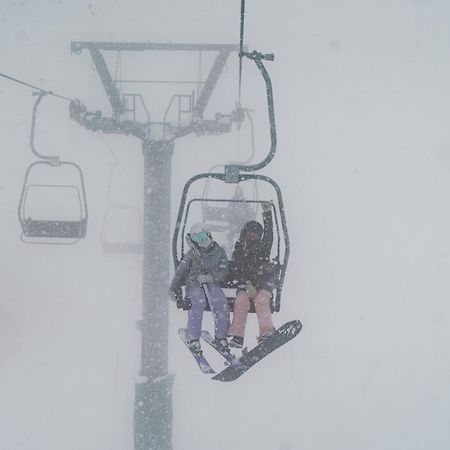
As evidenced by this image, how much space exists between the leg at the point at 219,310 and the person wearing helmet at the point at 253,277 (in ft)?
0.23

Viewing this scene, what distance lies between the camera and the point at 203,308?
4734 millimetres

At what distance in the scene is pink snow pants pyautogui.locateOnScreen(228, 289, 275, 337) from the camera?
4.63 m

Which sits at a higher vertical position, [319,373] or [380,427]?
[319,373]

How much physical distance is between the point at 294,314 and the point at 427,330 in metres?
33.2

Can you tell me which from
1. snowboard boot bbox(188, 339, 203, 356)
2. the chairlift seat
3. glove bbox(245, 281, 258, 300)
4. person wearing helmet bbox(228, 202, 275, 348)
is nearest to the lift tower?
the chairlift seat

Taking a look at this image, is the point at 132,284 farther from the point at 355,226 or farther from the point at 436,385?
the point at 436,385

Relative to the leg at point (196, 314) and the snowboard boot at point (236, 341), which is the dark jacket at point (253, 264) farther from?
the snowboard boot at point (236, 341)

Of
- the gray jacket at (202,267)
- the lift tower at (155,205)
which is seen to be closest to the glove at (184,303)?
the gray jacket at (202,267)

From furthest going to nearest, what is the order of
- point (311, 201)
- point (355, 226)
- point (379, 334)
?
point (379, 334) → point (355, 226) → point (311, 201)

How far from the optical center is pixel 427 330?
65.6 metres

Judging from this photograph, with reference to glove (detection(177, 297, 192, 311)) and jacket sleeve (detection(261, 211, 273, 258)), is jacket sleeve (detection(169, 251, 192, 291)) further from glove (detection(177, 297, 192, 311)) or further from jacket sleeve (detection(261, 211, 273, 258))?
jacket sleeve (detection(261, 211, 273, 258))

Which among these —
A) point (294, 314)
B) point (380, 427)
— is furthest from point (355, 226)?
point (380, 427)

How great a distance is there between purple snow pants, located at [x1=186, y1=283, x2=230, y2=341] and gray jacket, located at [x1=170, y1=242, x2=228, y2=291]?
0.07m

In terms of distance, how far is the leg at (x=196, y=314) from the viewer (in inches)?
185
